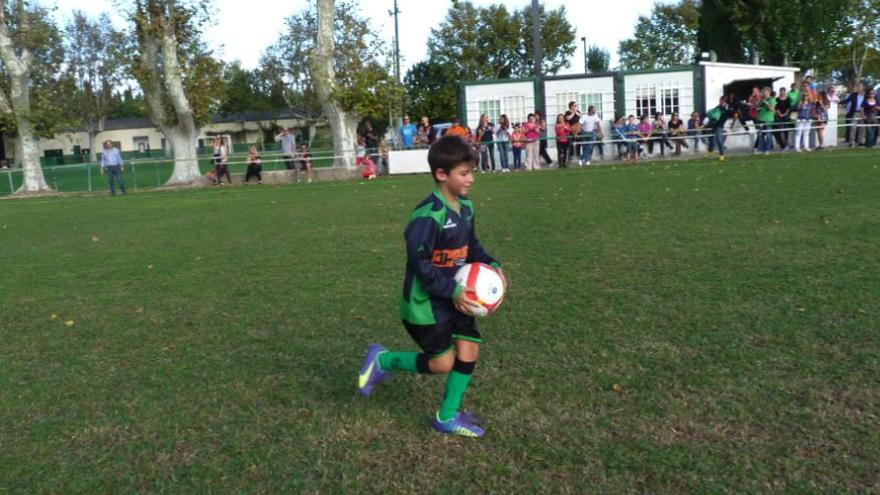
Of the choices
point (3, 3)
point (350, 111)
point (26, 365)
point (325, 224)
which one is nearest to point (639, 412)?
point (26, 365)

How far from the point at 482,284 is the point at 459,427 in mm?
708

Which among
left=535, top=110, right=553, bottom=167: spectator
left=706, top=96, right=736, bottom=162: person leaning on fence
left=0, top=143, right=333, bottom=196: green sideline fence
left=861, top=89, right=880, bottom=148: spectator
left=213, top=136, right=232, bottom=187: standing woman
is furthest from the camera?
left=0, top=143, right=333, bottom=196: green sideline fence

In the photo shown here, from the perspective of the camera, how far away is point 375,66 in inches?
1032

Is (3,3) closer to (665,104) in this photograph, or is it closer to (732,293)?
(665,104)

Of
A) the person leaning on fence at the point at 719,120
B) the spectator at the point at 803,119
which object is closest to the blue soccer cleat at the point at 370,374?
the person leaning on fence at the point at 719,120

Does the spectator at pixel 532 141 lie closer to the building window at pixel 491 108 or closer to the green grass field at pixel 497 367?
the building window at pixel 491 108

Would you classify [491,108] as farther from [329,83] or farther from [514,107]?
[329,83]

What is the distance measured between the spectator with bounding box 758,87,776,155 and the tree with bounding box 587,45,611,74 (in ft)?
199

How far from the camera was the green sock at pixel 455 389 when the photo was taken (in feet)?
12.2

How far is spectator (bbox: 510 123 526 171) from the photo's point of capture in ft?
74.6

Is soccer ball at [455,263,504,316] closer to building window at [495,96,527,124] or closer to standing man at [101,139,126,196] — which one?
standing man at [101,139,126,196]

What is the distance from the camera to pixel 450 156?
3.65 metres

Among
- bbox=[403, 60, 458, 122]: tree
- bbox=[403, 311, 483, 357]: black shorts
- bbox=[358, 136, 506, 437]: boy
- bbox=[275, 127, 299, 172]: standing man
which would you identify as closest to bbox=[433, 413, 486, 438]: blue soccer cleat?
bbox=[358, 136, 506, 437]: boy

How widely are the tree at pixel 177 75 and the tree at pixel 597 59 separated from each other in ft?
195
